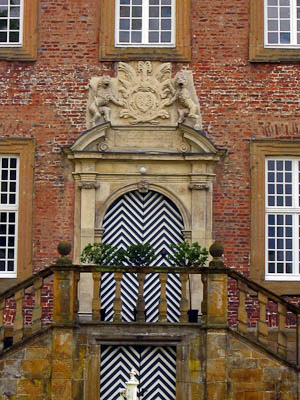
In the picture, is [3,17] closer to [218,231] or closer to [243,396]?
[218,231]

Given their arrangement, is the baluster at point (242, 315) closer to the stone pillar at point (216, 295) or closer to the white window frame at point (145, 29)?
the stone pillar at point (216, 295)

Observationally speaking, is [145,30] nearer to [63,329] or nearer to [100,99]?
[100,99]

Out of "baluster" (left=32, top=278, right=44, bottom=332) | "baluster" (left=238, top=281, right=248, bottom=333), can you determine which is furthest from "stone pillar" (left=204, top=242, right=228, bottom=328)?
"baluster" (left=32, top=278, right=44, bottom=332)

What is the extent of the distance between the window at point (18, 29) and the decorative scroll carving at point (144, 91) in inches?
64.8

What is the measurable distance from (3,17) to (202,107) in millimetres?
3915

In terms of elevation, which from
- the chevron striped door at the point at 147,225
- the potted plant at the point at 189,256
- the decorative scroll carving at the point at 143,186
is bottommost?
the potted plant at the point at 189,256

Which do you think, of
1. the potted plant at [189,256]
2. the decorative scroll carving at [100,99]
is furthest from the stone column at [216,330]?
the decorative scroll carving at [100,99]

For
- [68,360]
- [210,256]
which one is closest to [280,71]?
[210,256]

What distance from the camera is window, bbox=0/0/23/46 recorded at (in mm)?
18547

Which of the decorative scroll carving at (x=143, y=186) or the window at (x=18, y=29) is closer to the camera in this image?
the decorative scroll carving at (x=143, y=186)

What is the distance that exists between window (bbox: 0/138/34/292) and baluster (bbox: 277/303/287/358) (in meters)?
4.46

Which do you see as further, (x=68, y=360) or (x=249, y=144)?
(x=249, y=144)

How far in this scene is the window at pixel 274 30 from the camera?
18.3 m

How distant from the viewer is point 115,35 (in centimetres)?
1844
